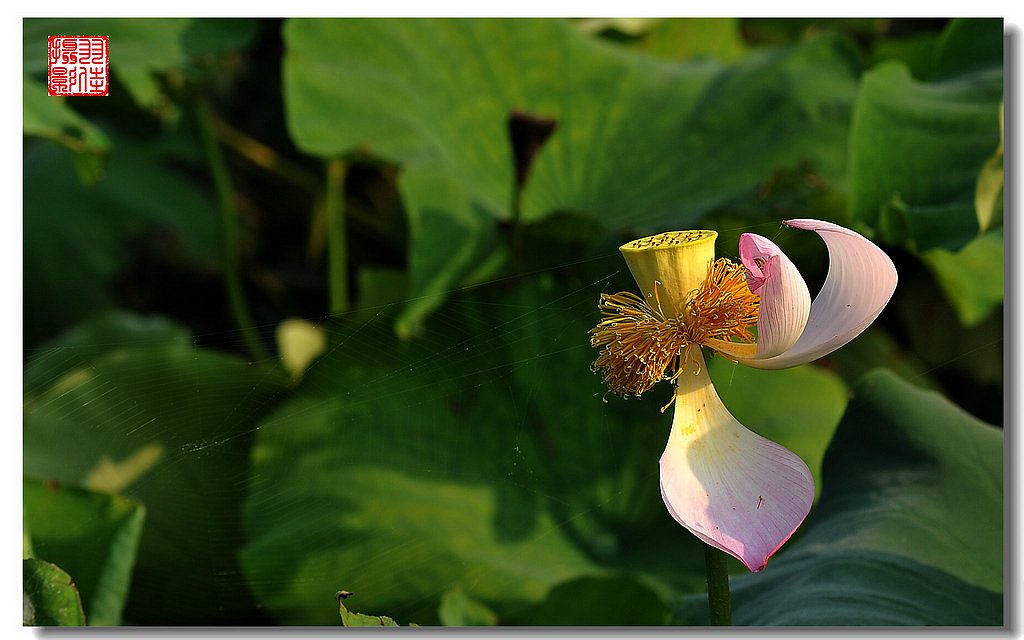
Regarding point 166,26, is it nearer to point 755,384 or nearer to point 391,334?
point 391,334

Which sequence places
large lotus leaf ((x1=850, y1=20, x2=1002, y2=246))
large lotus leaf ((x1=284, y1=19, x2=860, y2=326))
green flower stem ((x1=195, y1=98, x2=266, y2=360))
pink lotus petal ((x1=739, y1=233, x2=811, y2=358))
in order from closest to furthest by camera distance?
1. pink lotus petal ((x1=739, y1=233, x2=811, y2=358))
2. large lotus leaf ((x1=850, y1=20, x2=1002, y2=246))
3. large lotus leaf ((x1=284, y1=19, x2=860, y2=326))
4. green flower stem ((x1=195, y1=98, x2=266, y2=360))

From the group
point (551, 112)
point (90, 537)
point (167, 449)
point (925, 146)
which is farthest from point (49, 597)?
point (925, 146)

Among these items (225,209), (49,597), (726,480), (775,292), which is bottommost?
(49,597)

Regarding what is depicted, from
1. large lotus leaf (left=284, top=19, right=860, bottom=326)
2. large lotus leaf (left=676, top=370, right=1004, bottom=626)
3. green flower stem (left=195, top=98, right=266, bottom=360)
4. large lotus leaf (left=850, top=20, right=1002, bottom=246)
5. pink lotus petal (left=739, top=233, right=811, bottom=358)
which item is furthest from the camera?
green flower stem (left=195, top=98, right=266, bottom=360)

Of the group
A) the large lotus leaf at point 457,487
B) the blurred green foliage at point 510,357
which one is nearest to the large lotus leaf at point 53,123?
the blurred green foliage at point 510,357

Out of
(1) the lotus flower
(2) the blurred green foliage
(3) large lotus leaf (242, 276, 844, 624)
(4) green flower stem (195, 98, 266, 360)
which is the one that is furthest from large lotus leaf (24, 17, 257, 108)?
(1) the lotus flower

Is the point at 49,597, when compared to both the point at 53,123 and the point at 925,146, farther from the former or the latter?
the point at 925,146

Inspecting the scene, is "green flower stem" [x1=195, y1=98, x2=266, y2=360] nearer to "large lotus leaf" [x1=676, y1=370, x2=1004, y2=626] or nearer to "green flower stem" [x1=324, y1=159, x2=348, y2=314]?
"green flower stem" [x1=324, y1=159, x2=348, y2=314]
